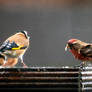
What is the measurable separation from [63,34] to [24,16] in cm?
27

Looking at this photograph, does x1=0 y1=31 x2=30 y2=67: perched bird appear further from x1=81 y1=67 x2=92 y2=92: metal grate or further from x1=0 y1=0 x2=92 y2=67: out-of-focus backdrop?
x1=0 y1=0 x2=92 y2=67: out-of-focus backdrop

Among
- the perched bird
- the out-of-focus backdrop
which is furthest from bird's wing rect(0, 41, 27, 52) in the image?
the out-of-focus backdrop

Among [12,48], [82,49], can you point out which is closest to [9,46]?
[12,48]

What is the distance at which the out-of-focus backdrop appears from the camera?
6.21 feet

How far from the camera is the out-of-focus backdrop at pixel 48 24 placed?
1893mm

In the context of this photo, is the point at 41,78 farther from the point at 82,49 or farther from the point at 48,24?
the point at 48,24

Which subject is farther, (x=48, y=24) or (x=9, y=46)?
(x=48, y=24)

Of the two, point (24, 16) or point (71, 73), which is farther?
point (24, 16)

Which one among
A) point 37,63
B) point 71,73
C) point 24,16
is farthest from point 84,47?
point 24,16

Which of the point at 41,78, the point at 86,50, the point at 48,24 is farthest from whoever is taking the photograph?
the point at 48,24

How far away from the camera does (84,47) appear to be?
1160 mm

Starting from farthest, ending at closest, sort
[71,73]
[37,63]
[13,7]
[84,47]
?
[13,7]
[37,63]
[84,47]
[71,73]

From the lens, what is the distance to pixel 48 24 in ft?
6.54

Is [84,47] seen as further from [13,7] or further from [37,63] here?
[13,7]
